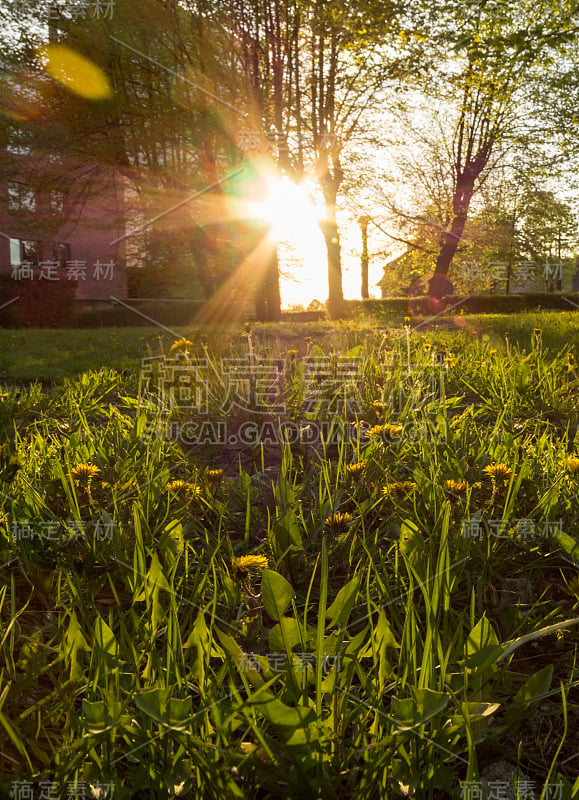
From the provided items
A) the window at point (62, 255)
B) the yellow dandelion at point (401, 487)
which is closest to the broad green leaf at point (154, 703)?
the yellow dandelion at point (401, 487)

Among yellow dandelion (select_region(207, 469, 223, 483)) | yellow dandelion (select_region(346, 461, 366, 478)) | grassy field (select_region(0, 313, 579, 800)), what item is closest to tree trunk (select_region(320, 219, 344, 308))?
grassy field (select_region(0, 313, 579, 800))

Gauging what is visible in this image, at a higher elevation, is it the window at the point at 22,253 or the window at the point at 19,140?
the window at the point at 19,140

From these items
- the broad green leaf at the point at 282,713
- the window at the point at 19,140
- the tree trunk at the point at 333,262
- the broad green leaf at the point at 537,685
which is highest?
the window at the point at 19,140

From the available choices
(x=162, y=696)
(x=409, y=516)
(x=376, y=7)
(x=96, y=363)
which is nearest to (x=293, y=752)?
(x=162, y=696)

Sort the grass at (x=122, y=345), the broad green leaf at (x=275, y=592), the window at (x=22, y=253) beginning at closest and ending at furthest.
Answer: the broad green leaf at (x=275, y=592) → the grass at (x=122, y=345) → the window at (x=22, y=253)

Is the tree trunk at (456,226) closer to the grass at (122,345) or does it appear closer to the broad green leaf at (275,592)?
the grass at (122,345)

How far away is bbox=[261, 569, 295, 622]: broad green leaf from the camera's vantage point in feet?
3.43

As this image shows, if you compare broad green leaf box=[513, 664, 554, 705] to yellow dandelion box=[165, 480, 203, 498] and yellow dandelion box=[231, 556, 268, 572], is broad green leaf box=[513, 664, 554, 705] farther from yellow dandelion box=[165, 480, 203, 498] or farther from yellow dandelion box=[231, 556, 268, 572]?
yellow dandelion box=[165, 480, 203, 498]

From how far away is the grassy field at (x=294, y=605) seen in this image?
0.86 metres

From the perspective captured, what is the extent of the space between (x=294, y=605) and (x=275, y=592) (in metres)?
0.11

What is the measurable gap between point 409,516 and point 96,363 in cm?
487

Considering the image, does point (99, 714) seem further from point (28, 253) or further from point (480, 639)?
point (28, 253)

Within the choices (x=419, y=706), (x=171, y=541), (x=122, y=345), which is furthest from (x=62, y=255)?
(x=419, y=706)

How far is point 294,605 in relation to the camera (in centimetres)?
114
